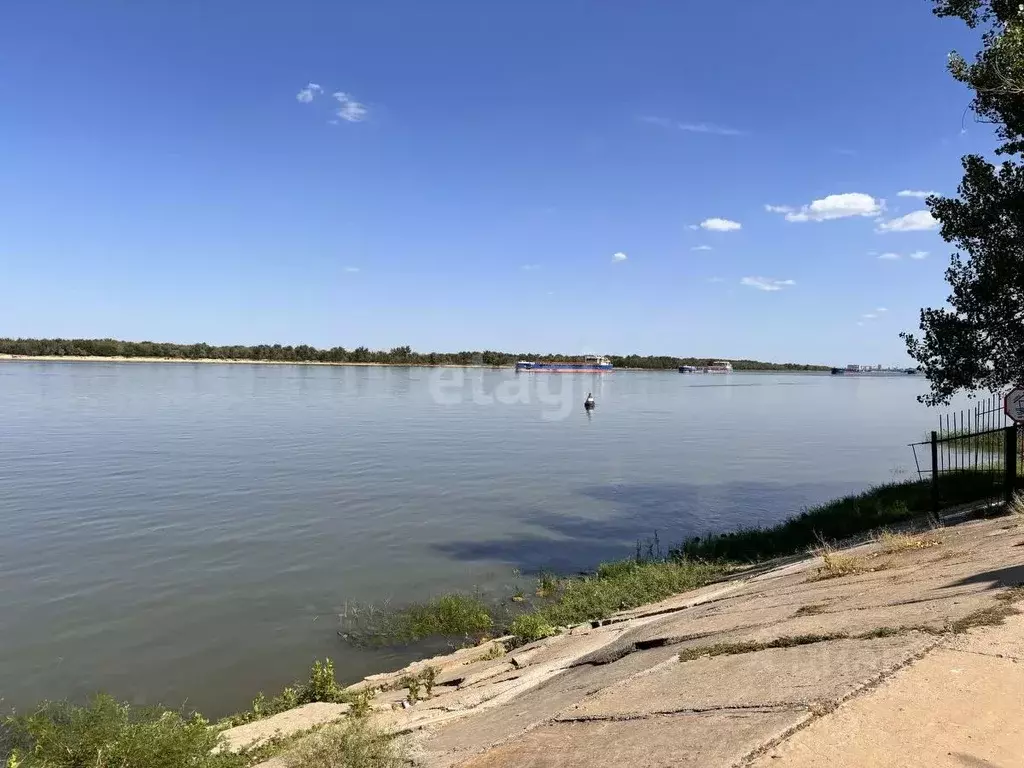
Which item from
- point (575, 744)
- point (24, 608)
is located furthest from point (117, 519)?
point (575, 744)

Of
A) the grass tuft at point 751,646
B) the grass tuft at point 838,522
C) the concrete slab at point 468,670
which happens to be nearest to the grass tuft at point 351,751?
the grass tuft at point 751,646

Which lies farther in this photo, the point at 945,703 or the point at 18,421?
the point at 18,421

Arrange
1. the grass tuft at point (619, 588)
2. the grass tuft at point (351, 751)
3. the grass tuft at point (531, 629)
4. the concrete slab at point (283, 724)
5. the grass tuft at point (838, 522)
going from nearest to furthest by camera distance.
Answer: the grass tuft at point (351, 751), the concrete slab at point (283, 724), the grass tuft at point (531, 629), the grass tuft at point (619, 588), the grass tuft at point (838, 522)

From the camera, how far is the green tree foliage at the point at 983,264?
15883mm

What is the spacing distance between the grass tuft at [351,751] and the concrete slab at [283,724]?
4.66 feet

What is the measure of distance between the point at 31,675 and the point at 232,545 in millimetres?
6693

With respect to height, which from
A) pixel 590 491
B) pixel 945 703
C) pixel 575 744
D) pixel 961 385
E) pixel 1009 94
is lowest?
pixel 590 491

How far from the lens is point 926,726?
3723 millimetres

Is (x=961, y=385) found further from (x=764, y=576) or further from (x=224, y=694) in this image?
(x=224, y=694)

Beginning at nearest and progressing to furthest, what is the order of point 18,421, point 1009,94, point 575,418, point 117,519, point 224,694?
point 224,694 < point 1009,94 < point 117,519 < point 18,421 < point 575,418

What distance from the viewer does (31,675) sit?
10086 mm

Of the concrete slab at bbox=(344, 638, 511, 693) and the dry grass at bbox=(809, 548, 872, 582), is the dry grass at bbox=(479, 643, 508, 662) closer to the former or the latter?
the concrete slab at bbox=(344, 638, 511, 693)

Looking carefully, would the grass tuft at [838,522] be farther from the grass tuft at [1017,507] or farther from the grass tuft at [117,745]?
the grass tuft at [117,745]

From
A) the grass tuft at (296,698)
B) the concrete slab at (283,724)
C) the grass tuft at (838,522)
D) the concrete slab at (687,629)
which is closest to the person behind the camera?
the concrete slab at (687,629)
